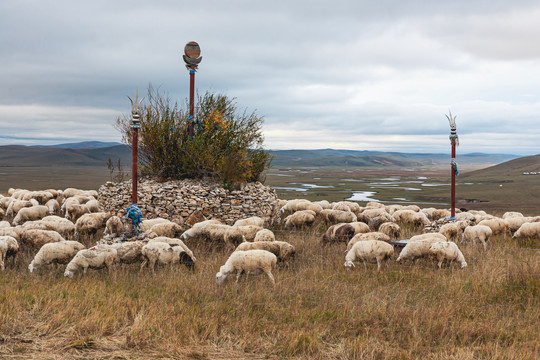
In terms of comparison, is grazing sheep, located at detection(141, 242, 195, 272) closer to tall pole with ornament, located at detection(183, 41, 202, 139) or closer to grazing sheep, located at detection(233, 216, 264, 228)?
grazing sheep, located at detection(233, 216, 264, 228)

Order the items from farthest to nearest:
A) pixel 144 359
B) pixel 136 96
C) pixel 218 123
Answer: pixel 218 123, pixel 136 96, pixel 144 359

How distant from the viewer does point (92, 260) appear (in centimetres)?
867

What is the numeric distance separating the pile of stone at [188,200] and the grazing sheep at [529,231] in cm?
844

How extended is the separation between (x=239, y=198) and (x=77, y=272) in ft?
24.4

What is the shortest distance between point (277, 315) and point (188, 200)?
894 cm

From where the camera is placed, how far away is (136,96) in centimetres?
1110

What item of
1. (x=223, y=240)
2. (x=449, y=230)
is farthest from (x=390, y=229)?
(x=223, y=240)

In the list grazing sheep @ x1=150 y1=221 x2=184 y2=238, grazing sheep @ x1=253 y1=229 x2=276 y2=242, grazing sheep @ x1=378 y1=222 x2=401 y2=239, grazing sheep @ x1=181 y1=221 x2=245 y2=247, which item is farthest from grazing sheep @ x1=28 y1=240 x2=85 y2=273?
grazing sheep @ x1=378 y1=222 x2=401 y2=239

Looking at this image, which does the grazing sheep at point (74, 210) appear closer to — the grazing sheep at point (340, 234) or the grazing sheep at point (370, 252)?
the grazing sheep at point (340, 234)

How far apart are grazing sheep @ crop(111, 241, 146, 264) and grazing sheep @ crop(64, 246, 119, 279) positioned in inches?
9.8

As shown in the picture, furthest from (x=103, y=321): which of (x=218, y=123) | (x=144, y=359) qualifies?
(x=218, y=123)

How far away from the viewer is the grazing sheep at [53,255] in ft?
29.3

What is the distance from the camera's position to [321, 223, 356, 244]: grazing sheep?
1221 cm

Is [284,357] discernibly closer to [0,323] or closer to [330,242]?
[0,323]
